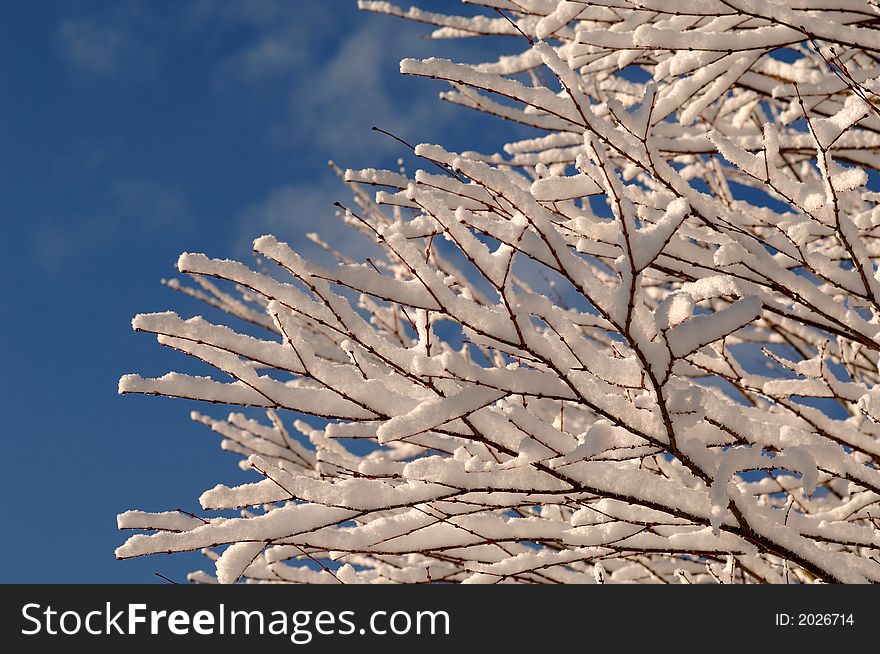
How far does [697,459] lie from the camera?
1.81m

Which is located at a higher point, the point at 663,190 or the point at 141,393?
the point at 663,190

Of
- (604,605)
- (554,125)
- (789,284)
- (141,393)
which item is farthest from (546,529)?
(554,125)

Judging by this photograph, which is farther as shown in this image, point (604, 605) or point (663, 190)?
point (663, 190)

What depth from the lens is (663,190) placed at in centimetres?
263

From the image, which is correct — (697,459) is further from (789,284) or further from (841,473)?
(789,284)

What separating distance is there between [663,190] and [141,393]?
1750 mm

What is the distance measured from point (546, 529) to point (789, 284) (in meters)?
0.96

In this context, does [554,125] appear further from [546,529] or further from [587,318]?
[546,529]

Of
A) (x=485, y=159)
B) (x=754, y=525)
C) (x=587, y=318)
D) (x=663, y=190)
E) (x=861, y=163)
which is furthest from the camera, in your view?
(x=485, y=159)

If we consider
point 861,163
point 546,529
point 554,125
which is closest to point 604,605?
point 546,529

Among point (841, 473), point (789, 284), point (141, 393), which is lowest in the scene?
point (841, 473)

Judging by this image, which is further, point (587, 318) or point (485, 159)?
point (485, 159)

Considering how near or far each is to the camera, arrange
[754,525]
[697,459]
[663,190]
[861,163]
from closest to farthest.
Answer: [697,459]
[754,525]
[663,190]
[861,163]

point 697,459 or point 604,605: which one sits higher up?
point 697,459
